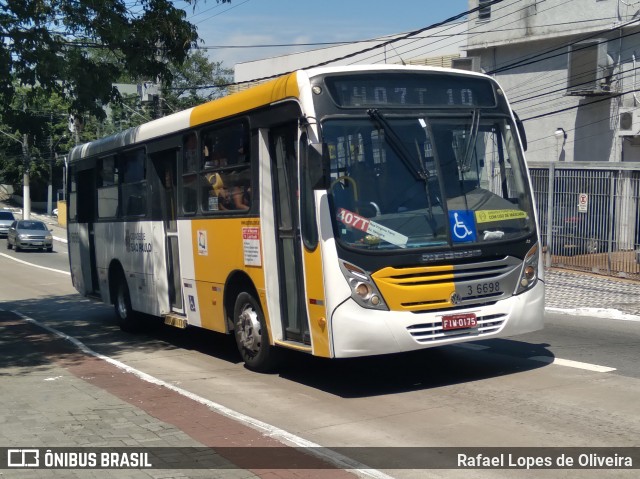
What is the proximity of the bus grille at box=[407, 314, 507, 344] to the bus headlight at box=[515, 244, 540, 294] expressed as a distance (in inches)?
15.7

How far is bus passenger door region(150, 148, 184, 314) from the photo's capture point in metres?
12.5

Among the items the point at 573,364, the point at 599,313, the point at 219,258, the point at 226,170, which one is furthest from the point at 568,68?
the point at 219,258

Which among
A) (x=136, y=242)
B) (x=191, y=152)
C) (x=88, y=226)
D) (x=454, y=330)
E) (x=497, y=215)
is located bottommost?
(x=454, y=330)

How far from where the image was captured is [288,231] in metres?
9.45

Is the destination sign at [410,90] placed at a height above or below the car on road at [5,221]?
above

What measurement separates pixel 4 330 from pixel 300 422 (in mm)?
8875

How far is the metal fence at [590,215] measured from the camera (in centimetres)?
2089

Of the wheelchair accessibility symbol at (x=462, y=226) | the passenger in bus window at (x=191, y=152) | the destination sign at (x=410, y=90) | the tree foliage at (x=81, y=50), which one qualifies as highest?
the tree foliage at (x=81, y=50)

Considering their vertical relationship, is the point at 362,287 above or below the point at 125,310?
above

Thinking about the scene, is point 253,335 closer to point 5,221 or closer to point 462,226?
point 462,226

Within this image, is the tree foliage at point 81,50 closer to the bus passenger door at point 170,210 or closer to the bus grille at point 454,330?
the bus passenger door at point 170,210

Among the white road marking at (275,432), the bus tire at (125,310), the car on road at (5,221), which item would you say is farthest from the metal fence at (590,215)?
the car on road at (5,221)

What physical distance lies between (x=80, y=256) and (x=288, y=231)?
348 inches

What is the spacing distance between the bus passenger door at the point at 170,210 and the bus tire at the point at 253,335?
87.4 inches
